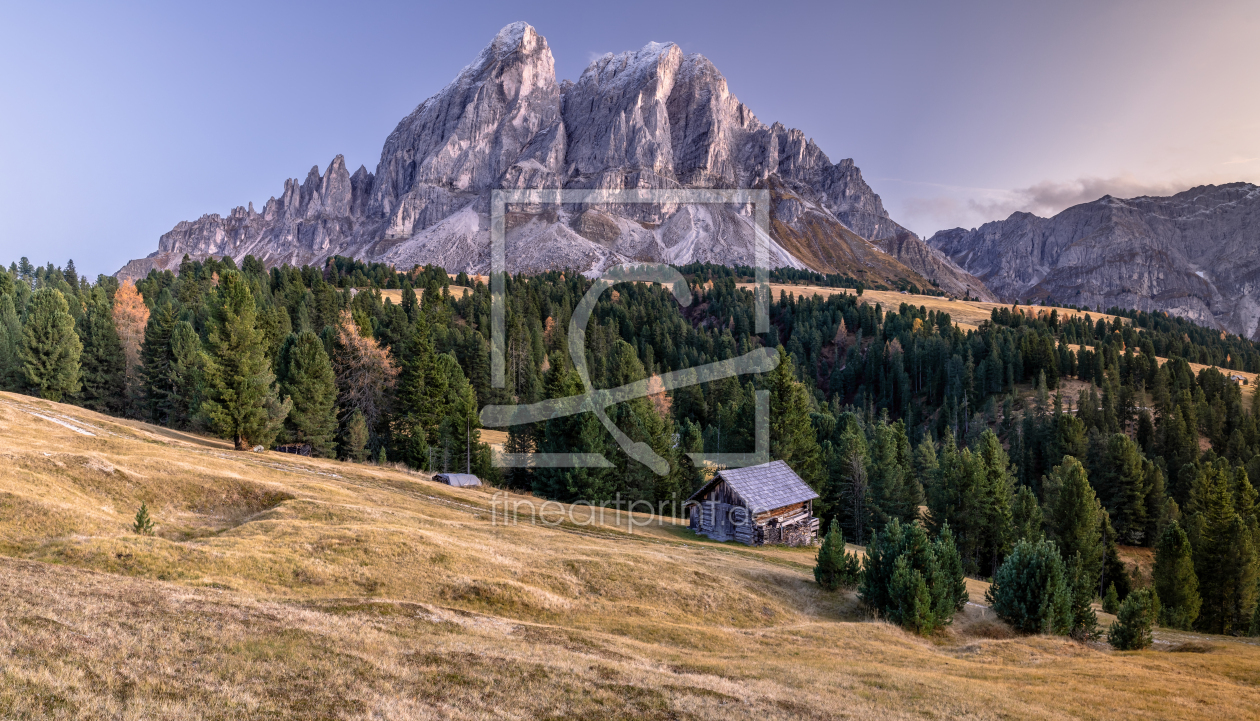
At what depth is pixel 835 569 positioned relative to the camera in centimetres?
3653

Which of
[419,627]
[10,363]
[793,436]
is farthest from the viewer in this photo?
[10,363]

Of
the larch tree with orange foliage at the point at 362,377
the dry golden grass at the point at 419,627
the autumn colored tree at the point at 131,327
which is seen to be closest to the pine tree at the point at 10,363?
the autumn colored tree at the point at 131,327

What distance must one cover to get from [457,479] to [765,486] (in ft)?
84.8

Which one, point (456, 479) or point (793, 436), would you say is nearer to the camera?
point (456, 479)

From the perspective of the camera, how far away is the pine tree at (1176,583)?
4738 centimetres

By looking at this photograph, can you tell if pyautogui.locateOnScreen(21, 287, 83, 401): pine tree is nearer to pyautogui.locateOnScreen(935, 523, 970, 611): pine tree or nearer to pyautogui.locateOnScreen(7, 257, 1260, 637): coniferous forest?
→ pyautogui.locateOnScreen(7, 257, 1260, 637): coniferous forest

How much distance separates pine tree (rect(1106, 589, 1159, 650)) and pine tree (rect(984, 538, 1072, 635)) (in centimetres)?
207

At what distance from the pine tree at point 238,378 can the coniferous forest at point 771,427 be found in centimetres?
17

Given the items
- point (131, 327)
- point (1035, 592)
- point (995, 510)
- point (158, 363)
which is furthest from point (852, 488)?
point (131, 327)

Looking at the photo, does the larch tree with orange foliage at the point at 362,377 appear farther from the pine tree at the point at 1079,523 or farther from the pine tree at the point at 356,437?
the pine tree at the point at 1079,523

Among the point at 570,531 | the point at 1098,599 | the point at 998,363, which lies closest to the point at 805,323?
the point at 998,363

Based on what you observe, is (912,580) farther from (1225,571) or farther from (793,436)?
(1225,571)

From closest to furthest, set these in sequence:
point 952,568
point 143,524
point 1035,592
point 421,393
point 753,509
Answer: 1. point 143,524
2. point 1035,592
3. point 952,568
4. point 753,509
5. point 421,393

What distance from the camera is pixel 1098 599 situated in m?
60.7
